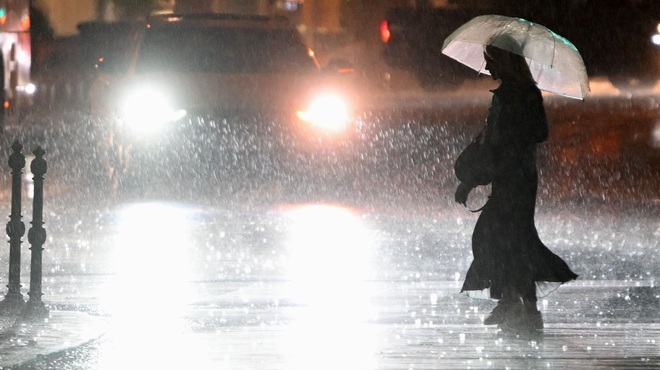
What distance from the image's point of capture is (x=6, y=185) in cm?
1750

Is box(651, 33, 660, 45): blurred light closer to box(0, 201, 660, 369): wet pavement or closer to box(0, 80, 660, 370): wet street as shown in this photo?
box(0, 80, 660, 370): wet street

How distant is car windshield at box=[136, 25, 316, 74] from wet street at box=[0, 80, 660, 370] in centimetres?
102

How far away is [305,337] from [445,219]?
6.44 m

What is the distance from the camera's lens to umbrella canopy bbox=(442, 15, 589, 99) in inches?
267

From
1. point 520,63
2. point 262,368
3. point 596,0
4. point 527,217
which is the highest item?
point 596,0

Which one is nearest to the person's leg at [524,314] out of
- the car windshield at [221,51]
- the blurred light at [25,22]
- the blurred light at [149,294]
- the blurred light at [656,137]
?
the blurred light at [149,294]

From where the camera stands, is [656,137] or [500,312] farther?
[656,137]

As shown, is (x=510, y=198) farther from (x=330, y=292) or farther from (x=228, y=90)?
(x=228, y=90)

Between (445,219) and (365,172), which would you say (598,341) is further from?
(365,172)

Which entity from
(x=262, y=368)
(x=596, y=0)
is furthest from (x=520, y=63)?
(x=596, y=0)

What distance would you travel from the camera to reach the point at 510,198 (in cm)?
680

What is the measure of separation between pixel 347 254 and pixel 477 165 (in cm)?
344

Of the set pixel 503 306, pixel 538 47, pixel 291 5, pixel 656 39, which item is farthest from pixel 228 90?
pixel 291 5

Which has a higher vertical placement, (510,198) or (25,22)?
(25,22)
